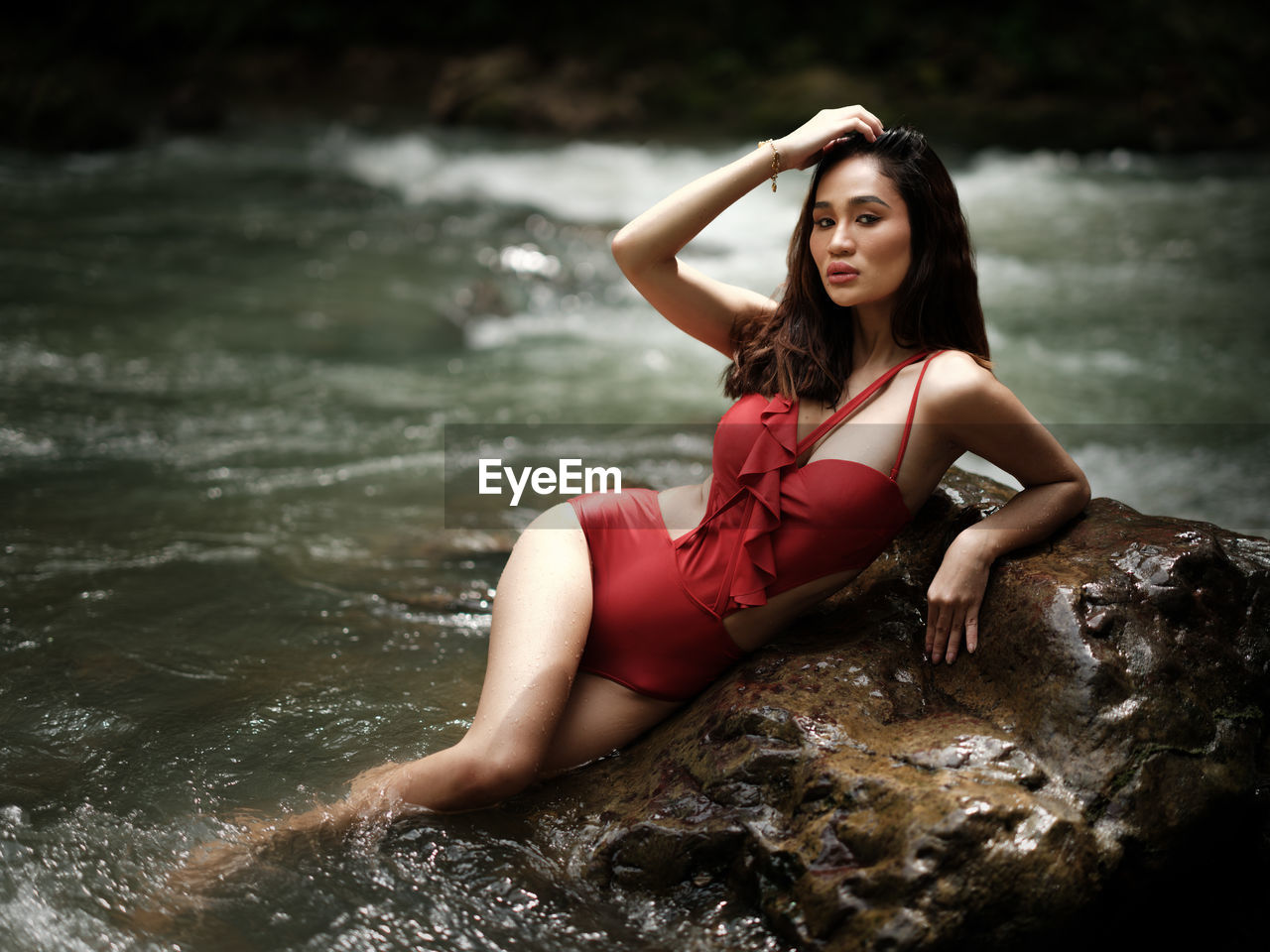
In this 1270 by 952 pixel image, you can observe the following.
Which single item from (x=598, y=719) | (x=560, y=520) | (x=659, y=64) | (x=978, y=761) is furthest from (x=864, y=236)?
(x=659, y=64)

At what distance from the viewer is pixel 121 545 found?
4.11 m

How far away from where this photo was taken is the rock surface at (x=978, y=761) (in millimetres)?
1997

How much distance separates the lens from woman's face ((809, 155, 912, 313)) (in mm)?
2586

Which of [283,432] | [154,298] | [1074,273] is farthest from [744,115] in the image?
[283,432]

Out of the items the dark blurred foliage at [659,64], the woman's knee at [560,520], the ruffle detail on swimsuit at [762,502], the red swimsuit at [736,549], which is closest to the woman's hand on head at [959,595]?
the red swimsuit at [736,549]

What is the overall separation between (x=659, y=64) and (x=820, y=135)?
1673 centimetres

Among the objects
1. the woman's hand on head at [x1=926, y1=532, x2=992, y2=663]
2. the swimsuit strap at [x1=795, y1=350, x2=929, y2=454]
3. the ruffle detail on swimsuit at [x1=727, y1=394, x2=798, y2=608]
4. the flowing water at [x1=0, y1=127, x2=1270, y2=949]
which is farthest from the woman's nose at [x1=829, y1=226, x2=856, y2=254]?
the flowing water at [x1=0, y1=127, x2=1270, y2=949]

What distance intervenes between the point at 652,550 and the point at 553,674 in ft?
1.42

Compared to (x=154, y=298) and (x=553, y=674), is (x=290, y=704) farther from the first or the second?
(x=154, y=298)

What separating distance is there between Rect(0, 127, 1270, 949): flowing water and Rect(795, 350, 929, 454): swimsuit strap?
3.62 ft

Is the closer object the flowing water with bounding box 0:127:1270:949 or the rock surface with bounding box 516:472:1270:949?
the rock surface with bounding box 516:472:1270:949

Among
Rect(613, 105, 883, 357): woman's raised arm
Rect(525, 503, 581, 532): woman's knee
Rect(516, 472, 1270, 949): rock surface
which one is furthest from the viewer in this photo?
Rect(525, 503, 581, 532): woman's knee

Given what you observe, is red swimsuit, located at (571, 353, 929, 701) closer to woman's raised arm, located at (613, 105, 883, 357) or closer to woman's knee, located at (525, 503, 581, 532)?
woman's knee, located at (525, 503, 581, 532)

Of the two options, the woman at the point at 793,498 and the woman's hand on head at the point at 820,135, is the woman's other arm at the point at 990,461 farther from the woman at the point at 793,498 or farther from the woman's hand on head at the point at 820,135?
the woman's hand on head at the point at 820,135
